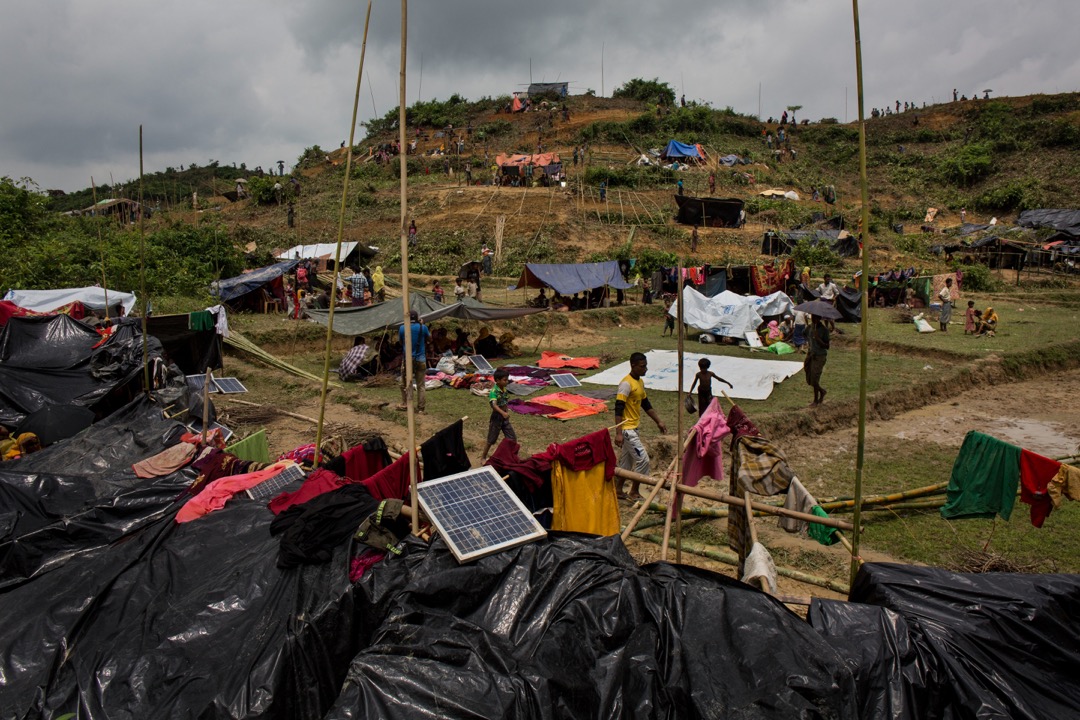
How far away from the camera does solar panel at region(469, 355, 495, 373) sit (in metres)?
14.9

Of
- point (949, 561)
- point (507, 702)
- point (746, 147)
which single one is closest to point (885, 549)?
point (949, 561)

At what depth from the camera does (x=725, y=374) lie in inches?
523

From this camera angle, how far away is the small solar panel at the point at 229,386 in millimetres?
12633

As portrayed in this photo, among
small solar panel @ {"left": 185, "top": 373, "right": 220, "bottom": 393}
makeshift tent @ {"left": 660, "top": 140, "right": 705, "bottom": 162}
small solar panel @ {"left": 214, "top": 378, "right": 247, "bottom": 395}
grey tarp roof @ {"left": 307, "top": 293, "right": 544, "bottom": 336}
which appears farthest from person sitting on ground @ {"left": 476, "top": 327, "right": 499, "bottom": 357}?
makeshift tent @ {"left": 660, "top": 140, "right": 705, "bottom": 162}

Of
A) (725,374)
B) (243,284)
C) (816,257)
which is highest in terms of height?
(816,257)

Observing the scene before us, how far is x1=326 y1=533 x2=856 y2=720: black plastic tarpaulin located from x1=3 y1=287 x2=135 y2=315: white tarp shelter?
13.5m

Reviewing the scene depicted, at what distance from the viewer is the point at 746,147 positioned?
46844 millimetres

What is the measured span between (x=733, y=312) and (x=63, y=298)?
15.6 meters

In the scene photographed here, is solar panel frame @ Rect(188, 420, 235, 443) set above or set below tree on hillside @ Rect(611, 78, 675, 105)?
below

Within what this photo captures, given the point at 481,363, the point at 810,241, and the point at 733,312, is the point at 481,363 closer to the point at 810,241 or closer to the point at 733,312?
the point at 733,312

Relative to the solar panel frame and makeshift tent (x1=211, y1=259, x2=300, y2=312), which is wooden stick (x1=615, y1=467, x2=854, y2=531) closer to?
the solar panel frame

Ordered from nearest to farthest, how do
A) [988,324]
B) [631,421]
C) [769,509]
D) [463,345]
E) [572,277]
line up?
[769,509]
[631,421]
[463,345]
[988,324]
[572,277]

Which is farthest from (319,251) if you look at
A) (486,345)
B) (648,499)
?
(648,499)

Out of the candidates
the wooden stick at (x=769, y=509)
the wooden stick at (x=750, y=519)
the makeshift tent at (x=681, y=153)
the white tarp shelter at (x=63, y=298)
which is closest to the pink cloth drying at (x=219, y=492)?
the wooden stick at (x=769, y=509)
